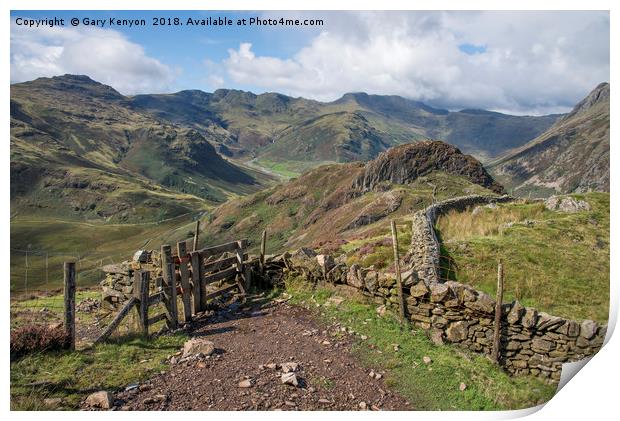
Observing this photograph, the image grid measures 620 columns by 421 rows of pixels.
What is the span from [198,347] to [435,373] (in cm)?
601

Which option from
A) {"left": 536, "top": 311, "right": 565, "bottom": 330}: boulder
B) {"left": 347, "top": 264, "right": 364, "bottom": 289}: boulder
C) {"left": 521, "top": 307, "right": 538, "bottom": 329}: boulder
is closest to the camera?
{"left": 536, "top": 311, "right": 565, "bottom": 330}: boulder

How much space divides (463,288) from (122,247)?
476ft

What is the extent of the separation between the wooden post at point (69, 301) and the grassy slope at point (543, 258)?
13.2 meters

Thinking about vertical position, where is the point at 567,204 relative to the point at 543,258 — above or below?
above

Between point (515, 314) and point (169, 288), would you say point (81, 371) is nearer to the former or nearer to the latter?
point (169, 288)

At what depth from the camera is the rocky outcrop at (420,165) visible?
73.4 m

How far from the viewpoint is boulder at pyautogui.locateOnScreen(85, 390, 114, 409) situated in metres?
8.71

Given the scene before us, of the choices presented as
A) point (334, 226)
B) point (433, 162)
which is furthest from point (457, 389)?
point (433, 162)

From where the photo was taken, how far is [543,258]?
786 inches

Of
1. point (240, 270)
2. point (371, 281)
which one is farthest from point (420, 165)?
point (371, 281)

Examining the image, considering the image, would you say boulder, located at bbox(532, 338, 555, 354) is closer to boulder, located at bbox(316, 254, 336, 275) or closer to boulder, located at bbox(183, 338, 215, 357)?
boulder, located at bbox(316, 254, 336, 275)

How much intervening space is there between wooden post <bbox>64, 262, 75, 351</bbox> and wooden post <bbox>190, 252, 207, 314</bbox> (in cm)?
400

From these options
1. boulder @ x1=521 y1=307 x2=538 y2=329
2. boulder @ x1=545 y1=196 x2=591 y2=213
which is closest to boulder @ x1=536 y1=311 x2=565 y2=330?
boulder @ x1=521 y1=307 x2=538 y2=329

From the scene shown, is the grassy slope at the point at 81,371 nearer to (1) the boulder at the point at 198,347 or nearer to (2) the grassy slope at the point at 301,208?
(1) the boulder at the point at 198,347
